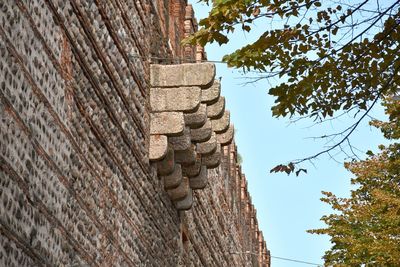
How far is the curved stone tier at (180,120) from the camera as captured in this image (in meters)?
14.4

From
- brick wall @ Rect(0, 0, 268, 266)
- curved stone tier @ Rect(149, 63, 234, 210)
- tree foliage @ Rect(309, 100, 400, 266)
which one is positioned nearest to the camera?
brick wall @ Rect(0, 0, 268, 266)

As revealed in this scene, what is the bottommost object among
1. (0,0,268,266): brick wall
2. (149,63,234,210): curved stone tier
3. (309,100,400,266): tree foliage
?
(0,0,268,266): brick wall

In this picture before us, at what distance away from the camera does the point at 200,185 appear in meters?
16.5

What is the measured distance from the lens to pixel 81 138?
10.8 m

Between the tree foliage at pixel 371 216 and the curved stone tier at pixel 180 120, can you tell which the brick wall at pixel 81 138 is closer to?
the curved stone tier at pixel 180 120

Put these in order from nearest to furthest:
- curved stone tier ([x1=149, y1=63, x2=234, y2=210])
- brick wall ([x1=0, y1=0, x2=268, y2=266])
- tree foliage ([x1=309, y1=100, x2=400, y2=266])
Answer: brick wall ([x1=0, y1=0, x2=268, y2=266]), curved stone tier ([x1=149, y1=63, x2=234, y2=210]), tree foliage ([x1=309, y1=100, x2=400, y2=266])

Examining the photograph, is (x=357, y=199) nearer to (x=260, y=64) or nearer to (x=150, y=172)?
(x=150, y=172)

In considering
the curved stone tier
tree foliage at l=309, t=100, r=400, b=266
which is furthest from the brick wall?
tree foliage at l=309, t=100, r=400, b=266

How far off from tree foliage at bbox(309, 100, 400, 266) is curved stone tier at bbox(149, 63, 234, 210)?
31.0 feet

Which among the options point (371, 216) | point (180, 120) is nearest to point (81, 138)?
point (180, 120)

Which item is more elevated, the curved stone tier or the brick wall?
the curved stone tier

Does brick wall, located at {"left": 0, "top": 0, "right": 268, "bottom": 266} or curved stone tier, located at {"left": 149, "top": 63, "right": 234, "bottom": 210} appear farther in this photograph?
curved stone tier, located at {"left": 149, "top": 63, "right": 234, "bottom": 210}

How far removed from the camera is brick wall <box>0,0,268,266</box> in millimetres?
8781

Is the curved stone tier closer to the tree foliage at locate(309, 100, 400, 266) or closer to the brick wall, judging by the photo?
the brick wall
